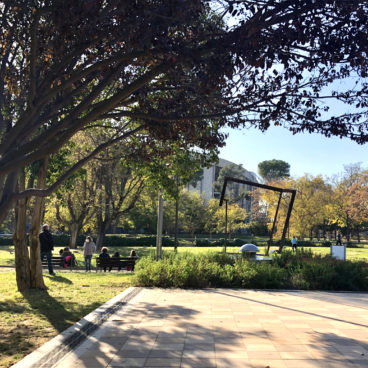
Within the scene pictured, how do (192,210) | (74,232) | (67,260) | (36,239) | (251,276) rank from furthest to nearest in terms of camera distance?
(192,210) → (74,232) → (67,260) → (251,276) → (36,239)

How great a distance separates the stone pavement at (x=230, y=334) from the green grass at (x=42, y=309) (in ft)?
2.33

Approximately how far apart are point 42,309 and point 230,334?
155 inches

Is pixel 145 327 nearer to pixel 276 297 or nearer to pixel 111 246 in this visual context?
pixel 276 297

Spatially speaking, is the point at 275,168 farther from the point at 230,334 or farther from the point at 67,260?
the point at 230,334

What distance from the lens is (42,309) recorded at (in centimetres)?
814

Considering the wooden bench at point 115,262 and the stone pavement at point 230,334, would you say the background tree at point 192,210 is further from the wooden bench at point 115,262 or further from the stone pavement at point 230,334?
the stone pavement at point 230,334

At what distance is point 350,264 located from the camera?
12.5 m

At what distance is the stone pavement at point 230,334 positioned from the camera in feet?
16.4

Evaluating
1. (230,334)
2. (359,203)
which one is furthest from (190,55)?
(359,203)

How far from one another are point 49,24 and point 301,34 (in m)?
4.69

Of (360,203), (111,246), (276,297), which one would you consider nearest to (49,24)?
(276,297)

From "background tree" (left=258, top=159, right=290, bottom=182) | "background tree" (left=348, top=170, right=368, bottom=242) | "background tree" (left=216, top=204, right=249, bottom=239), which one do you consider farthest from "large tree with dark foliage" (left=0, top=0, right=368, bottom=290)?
A: "background tree" (left=258, top=159, right=290, bottom=182)

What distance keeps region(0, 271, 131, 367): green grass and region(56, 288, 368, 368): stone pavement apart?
0.71m

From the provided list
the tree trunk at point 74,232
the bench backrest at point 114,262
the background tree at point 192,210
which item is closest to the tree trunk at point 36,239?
the bench backrest at point 114,262
